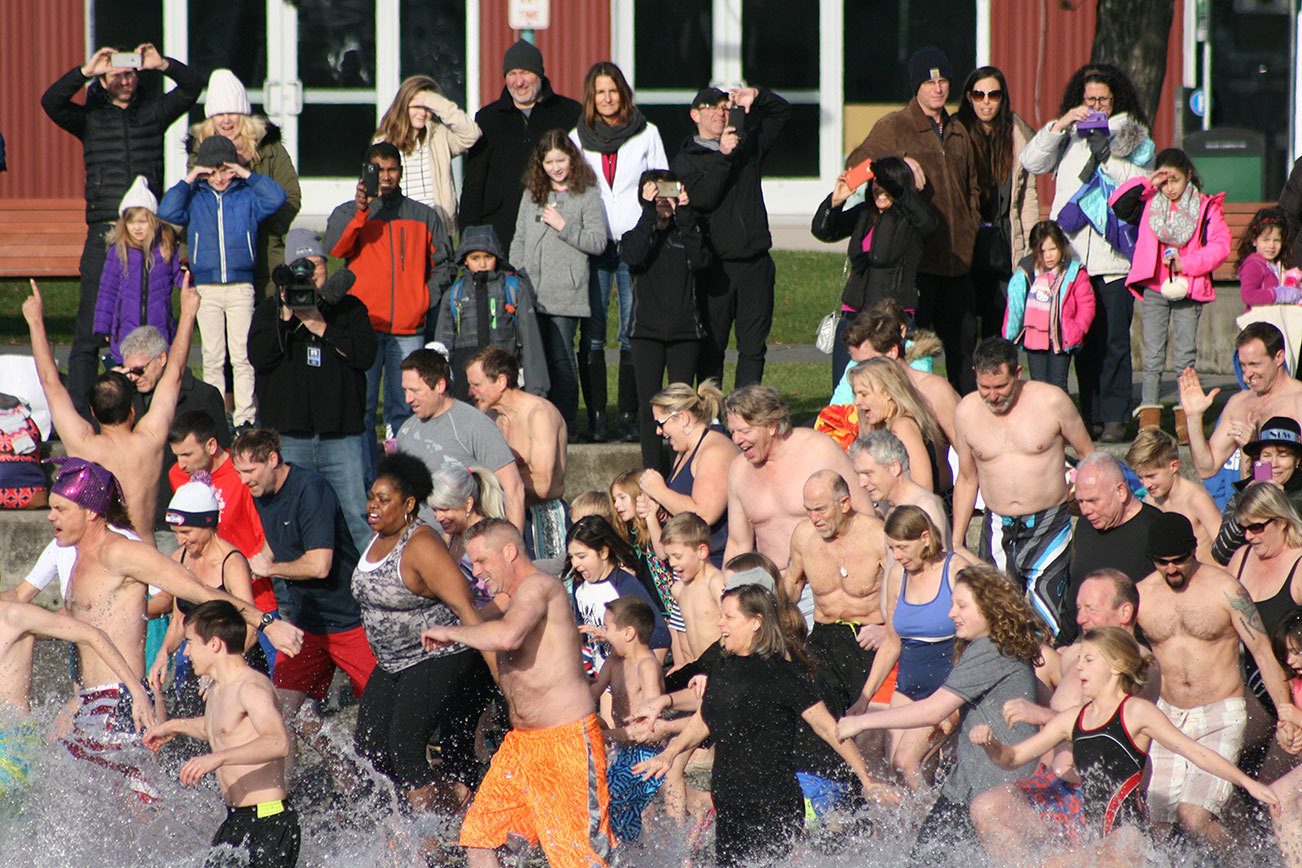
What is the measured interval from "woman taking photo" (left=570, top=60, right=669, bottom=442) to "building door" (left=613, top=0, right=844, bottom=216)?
29.6 feet

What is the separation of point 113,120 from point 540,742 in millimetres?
6468

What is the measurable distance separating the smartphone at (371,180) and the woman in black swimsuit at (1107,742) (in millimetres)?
5688

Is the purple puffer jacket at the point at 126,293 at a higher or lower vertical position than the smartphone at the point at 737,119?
lower

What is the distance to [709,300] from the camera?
11375mm

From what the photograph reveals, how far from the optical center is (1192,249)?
11.4 meters

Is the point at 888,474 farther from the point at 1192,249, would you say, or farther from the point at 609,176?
the point at 1192,249

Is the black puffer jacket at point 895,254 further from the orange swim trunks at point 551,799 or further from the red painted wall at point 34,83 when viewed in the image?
the red painted wall at point 34,83

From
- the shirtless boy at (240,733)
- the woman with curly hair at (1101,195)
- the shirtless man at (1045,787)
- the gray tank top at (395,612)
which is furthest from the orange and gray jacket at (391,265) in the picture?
the shirtless man at (1045,787)

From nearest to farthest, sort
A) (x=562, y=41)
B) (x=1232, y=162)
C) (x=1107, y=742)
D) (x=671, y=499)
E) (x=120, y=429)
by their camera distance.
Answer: (x=1107, y=742), (x=120, y=429), (x=671, y=499), (x=1232, y=162), (x=562, y=41)

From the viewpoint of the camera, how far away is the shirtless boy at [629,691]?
8039 millimetres

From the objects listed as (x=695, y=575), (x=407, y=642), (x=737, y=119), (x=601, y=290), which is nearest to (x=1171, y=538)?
(x=695, y=575)

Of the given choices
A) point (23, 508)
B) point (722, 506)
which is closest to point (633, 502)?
point (722, 506)

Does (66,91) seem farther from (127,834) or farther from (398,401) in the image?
(127,834)

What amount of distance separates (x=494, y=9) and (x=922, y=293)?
33.4ft
